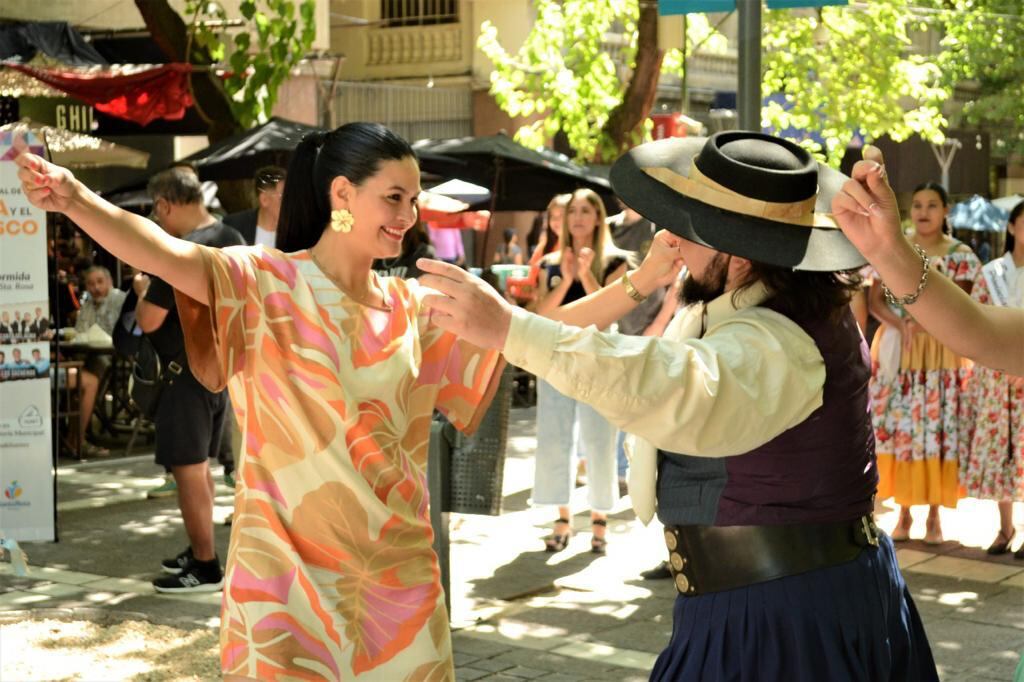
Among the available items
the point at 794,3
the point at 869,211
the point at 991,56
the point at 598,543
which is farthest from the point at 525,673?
the point at 991,56

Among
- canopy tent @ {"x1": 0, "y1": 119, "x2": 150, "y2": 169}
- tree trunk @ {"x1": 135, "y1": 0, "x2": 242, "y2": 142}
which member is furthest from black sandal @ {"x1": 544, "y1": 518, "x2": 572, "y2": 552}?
canopy tent @ {"x1": 0, "y1": 119, "x2": 150, "y2": 169}

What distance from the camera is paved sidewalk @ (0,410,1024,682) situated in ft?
20.7

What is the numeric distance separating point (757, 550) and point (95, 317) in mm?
11203

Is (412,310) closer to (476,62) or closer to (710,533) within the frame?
(710,533)

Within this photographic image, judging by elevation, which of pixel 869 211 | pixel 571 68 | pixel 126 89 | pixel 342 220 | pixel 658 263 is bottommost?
pixel 658 263

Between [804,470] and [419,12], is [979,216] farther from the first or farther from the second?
[804,470]

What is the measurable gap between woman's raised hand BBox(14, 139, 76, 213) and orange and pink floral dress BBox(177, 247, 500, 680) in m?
0.39

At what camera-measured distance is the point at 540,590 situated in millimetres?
7496

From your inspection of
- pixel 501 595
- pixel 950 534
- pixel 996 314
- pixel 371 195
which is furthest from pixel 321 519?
pixel 950 534

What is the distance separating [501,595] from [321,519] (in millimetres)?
4050

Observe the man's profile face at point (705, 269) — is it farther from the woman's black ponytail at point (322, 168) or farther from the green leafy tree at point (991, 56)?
the green leafy tree at point (991, 56)

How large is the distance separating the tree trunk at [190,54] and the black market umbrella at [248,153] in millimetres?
1506

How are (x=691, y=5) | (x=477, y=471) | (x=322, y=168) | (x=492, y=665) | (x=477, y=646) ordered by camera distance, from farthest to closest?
(x=691, y=5), (x=477, y=646), (x=492, y=665), (x=477, y=471), (x=322, y=168)

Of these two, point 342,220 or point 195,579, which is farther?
point 195,579
